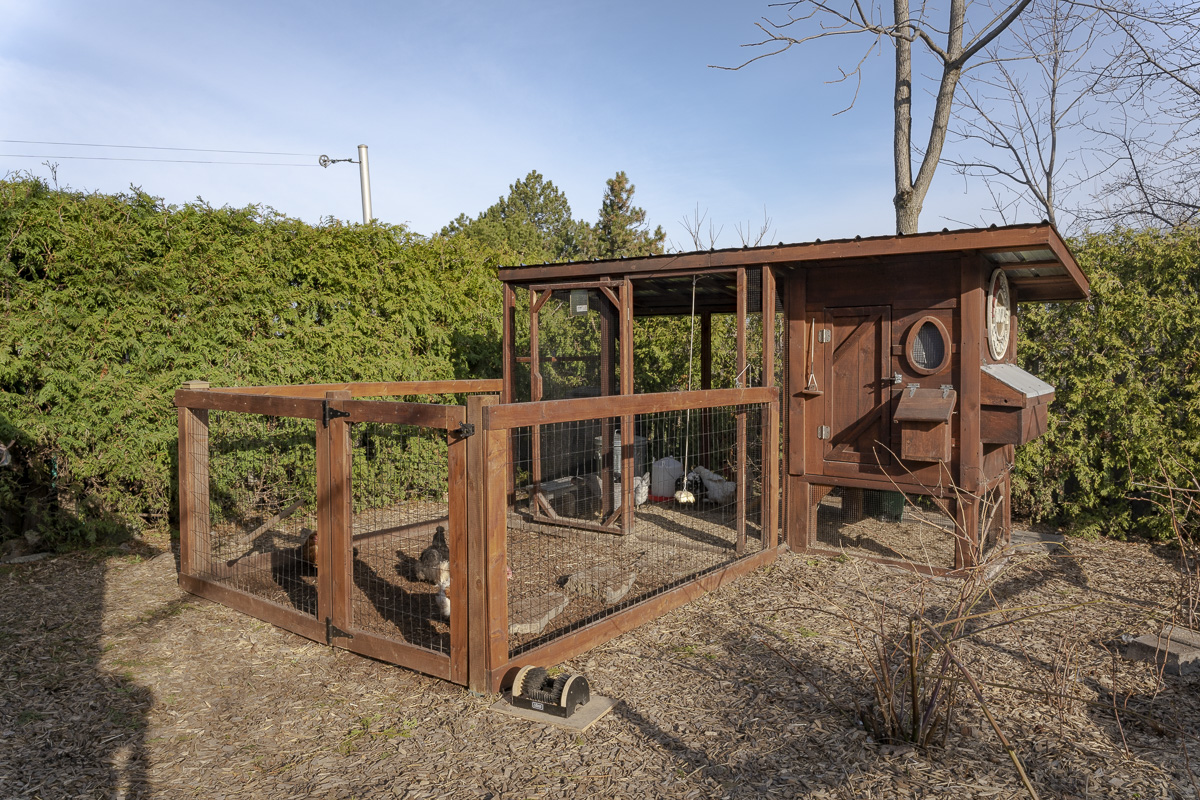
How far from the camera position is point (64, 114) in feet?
55.7

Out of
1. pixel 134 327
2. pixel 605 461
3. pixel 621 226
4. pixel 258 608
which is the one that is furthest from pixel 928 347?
pixel 621 226

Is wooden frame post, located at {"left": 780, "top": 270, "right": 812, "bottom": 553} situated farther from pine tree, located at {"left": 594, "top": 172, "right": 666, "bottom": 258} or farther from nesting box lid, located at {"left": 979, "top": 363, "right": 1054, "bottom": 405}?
pine tree, located at {"left": 594, "top": 172, "right": 666, "bottom": 258}

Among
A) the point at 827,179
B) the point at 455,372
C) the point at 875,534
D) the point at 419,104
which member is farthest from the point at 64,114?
the point at 875,534

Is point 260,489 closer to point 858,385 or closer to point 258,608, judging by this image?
point 258,608

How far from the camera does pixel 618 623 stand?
4.08 metres

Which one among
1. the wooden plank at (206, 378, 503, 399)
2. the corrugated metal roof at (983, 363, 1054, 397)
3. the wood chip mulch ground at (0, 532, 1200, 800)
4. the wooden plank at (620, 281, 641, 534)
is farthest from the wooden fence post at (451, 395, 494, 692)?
the corrugated metal roof at (983, 363, 1054, 397)

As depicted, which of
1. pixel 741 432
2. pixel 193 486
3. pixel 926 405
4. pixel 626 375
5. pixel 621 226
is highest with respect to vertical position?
pixel 621 226

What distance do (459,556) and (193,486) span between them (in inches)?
→ 97.6

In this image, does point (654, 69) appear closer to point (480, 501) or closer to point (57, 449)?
point (57, 449)

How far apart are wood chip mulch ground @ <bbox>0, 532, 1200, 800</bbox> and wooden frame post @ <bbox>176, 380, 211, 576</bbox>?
39 centimetres

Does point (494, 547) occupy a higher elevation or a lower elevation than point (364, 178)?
lower

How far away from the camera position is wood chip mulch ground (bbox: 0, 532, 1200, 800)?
2625 millimetres

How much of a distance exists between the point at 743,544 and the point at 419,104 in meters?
10.6

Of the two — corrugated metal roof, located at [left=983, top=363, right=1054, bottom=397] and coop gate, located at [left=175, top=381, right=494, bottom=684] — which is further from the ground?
corrugated metal roof, located at [left=983, top=363, right=1054, bottom=397]
